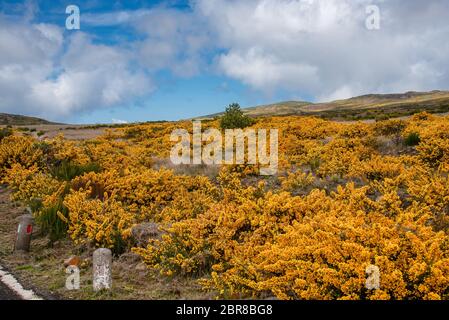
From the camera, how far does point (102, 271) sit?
6.85 meters

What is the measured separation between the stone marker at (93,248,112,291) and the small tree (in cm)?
2009

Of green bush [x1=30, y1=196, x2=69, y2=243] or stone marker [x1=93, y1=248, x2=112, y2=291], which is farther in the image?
green bush [x1=30, y1=196, x2=69, y2=243]

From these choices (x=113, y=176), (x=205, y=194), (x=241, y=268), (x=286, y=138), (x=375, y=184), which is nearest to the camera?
(x=241, y=268)

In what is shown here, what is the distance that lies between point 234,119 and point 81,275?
794 inches

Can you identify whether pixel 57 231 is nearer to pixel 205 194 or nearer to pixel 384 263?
pixel 205 194

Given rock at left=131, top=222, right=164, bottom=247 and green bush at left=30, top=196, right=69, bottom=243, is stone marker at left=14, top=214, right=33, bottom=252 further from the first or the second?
rock at left=131, top=222, right=164, bottom=247

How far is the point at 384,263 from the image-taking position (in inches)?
207

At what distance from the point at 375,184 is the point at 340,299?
6.68 meters

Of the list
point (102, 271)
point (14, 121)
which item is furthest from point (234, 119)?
point (14, 121)

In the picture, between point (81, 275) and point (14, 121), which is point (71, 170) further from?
point (14, 121)

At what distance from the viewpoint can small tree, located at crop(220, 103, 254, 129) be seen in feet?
88.4

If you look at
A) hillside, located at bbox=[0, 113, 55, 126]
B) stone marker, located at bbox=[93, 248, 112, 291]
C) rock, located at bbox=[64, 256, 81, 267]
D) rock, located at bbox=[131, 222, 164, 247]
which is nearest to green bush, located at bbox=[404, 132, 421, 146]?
rock, located at bbox=[131, 222, 164, 247]
